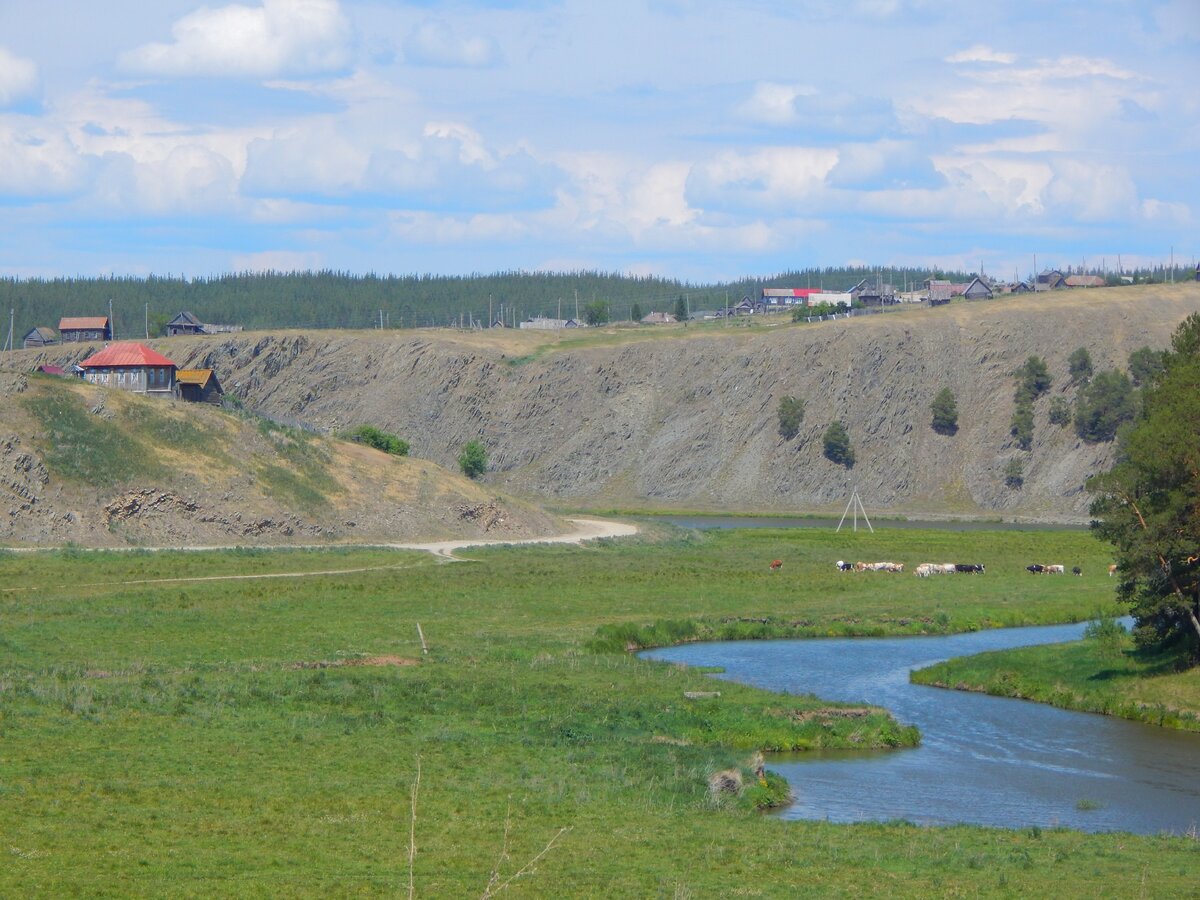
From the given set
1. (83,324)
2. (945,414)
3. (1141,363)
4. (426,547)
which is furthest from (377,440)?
(83,324)

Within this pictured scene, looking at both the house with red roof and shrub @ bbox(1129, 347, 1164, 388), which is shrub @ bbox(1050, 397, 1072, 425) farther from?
the house with red roof

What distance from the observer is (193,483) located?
85188mm

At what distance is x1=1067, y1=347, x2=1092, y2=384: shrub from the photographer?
479 feet

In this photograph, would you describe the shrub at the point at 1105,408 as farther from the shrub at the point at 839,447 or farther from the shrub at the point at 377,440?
the shrub at the point at 377,440

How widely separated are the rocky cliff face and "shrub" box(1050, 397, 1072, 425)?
3.42 feet

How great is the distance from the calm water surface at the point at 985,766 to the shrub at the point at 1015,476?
9278 centimetres

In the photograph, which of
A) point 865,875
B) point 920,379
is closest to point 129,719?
point 865,875

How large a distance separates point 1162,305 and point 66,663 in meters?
144

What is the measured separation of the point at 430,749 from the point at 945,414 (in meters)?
123

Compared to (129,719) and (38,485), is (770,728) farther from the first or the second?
(38,485)

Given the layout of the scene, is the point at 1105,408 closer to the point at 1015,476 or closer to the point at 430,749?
the point at 1015,476

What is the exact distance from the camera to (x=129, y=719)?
33844 mm

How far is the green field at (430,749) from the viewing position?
2300cm

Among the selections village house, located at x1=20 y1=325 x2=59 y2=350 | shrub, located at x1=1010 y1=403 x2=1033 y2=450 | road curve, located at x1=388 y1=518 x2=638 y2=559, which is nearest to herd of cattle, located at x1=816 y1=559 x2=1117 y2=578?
road curve, located at x1=388 y1=518 x2=638 y2=559
